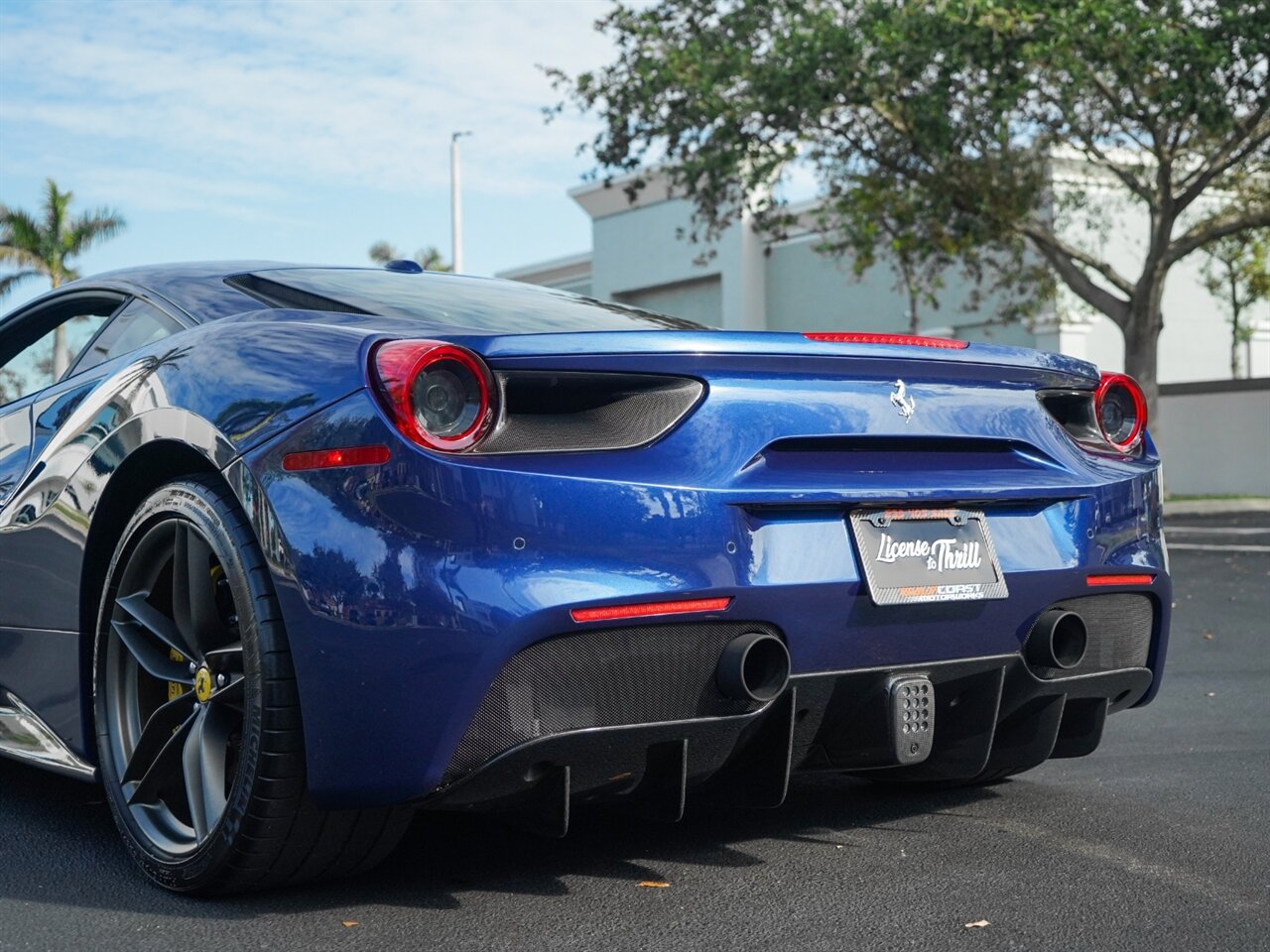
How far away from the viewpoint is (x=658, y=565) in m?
2.71

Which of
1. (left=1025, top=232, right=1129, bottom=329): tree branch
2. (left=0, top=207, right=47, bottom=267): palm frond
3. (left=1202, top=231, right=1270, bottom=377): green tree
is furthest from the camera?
(left=0, top=207, right=47, bottom=267): palm frond

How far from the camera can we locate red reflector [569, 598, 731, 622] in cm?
266

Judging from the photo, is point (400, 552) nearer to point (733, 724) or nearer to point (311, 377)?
point (311, 377)

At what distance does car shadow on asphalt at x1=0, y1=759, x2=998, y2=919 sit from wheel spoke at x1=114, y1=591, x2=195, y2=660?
1.58 feet

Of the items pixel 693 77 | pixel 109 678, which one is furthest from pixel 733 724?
pixel 693 77

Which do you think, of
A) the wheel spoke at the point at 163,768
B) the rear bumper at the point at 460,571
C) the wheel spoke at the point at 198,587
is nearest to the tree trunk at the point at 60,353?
the wheel spoke at the point at 198,587

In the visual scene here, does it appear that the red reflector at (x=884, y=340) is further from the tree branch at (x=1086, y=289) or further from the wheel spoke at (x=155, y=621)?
the tree branch at (x=1086, y=289)

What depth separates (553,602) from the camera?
103 inches

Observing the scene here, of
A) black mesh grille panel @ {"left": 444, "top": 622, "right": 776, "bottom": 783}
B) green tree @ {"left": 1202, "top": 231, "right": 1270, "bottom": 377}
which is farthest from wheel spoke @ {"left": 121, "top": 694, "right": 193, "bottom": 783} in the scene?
green tree @ {"left": 1202, "top": 231, "right": 1270, "bottom": 377}

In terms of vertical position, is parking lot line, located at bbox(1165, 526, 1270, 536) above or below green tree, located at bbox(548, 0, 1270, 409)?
below

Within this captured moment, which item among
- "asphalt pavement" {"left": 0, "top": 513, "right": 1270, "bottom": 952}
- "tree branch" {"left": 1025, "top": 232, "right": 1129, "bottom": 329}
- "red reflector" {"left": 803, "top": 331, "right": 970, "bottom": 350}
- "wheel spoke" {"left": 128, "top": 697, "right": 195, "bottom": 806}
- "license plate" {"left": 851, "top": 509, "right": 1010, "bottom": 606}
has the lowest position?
"asphalt pavement" {"left": 0, "top": 513, "right": 1270, "bottom": 952}

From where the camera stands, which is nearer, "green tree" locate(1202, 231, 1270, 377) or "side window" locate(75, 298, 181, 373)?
"side window" locate(75, 298, 181, 373)

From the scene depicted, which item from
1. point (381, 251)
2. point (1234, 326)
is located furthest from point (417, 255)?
point (1234, 326)

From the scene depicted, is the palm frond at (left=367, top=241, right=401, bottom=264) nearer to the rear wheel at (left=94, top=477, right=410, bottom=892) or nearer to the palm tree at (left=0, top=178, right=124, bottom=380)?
the palm tree at (left=0, top=178, right=124, bottom=380)
